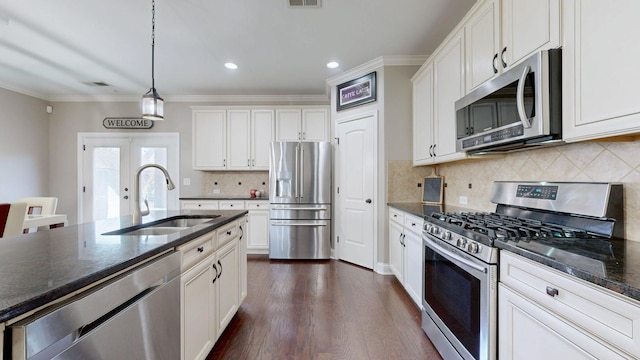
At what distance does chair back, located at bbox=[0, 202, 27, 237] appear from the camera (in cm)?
243

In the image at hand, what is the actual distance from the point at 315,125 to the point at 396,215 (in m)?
2.18

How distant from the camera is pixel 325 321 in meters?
2.23

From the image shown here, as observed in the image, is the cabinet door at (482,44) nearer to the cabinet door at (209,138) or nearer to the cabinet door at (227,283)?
the cabinet door at (227,283)

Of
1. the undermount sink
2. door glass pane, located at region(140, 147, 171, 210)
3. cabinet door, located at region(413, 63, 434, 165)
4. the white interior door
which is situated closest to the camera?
the undermount sink

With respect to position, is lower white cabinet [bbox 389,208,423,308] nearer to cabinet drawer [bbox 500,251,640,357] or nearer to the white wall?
cabinet drawer [bbox 500,251,640,357]

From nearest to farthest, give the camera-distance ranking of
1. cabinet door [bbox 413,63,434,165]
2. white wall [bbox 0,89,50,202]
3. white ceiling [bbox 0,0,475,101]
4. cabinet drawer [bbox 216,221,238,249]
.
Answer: cabinet drawer [bbox 216,221,238,249], white ceiling [bbox 0,0,475,101], cabinet door [bbox 413,63,434,165], white wall [bbox 0,89,50,202]

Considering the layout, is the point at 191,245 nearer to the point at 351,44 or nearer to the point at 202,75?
the point at 351,44

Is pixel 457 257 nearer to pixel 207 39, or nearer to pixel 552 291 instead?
pixel 552 291

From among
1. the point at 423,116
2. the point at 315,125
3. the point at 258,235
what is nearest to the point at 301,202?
the point at 258,235

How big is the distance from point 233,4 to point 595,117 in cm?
256

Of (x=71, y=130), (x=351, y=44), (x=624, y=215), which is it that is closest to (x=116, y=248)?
(x=624, y=215)

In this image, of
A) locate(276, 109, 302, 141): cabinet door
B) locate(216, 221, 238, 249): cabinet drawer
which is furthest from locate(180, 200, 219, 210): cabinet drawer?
locate(216, 221, 238, 249): cabinet drawer

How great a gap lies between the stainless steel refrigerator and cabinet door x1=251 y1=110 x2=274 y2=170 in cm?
62

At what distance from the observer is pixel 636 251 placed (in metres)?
A: 1.06
